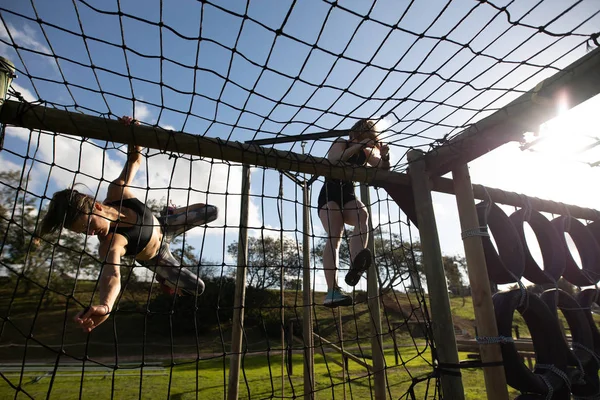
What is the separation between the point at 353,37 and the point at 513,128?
765 mm

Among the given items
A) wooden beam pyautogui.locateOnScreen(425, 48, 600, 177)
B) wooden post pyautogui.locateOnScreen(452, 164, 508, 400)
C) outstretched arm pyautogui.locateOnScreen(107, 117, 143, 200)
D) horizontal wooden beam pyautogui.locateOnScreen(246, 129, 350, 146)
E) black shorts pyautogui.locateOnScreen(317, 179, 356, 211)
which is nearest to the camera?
wooden beam pyautogui.locateOnScreen(425, 48, 600, 177)

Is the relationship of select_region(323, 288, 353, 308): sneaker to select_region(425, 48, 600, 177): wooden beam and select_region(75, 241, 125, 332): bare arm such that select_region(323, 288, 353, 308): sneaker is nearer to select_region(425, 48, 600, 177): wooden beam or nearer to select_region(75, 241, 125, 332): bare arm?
select_region(425, 48, 600, 177): wooden beam

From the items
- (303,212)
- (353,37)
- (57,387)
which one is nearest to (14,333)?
(57,387)

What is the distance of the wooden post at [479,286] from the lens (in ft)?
4.53

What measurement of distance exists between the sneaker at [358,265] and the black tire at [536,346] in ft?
2.15

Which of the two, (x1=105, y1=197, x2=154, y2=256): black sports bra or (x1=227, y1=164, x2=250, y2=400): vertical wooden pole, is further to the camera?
(x1=227, y1=164, x2=250, y2=400): vertical wooden pole

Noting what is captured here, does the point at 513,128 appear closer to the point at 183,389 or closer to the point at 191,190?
the point at 191,190

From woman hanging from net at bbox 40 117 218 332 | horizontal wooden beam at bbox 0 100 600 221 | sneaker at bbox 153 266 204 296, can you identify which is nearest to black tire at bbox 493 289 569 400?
horizontal wooden beam at bbox 0 100 600 221

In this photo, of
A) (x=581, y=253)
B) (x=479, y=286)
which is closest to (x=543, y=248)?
(x=581, y=253)

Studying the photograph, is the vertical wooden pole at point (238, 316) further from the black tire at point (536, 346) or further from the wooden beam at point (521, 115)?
the black tire at point (536, 346)

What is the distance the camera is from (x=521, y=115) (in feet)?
4.59

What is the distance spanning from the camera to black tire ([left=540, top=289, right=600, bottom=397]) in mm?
1807

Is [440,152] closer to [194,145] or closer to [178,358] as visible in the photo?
[194,145]

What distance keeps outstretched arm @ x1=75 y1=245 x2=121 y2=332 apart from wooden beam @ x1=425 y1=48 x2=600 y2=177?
1.61 meters
